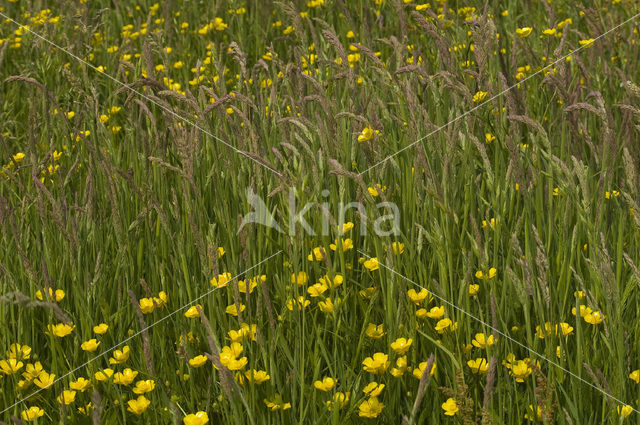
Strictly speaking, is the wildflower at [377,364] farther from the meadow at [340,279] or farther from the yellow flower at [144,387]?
the yellow flower at [144,387]

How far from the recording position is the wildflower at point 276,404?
144cm

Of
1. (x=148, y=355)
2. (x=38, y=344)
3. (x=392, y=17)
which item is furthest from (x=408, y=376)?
(x=392, y=17)

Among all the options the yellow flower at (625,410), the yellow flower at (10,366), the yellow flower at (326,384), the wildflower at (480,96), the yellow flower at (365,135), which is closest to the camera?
the yellow flower at (625,410)

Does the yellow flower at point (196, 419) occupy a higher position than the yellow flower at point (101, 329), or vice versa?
the yellow flower at point (101, 329)

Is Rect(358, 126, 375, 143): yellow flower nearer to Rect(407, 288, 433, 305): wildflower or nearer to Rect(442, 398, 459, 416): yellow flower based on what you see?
Rect(407, 288, 433, 305): wildflower

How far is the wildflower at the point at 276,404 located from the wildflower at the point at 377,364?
16cm

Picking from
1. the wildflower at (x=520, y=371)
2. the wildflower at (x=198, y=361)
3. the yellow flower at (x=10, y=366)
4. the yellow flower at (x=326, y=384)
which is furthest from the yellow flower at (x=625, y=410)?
the yellow flower at (x=10, y=366)

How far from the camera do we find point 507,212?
201cm

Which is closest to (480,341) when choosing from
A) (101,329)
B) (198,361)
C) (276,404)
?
(276,404)

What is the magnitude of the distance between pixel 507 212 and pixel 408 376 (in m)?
0.62

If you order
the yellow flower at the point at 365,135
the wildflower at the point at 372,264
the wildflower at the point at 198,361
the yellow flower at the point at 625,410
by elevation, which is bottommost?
the yellow flower at the point at 625,410

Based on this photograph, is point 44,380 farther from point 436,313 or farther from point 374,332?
point 436,313

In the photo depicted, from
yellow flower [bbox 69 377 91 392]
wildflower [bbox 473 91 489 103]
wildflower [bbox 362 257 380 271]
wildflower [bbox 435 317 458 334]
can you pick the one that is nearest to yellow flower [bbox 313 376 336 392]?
wildflower [bbox 435 317 458 334]

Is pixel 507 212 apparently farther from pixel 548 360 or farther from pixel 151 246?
pixel 151 246
